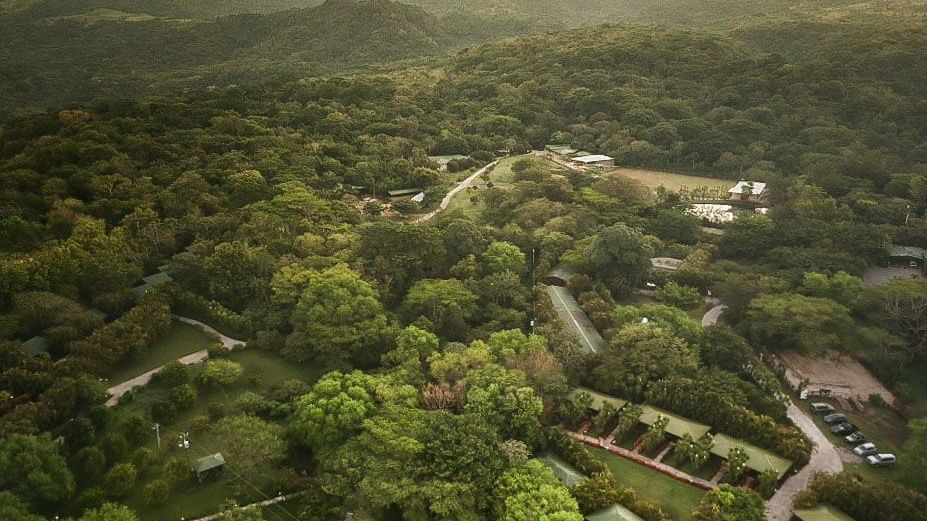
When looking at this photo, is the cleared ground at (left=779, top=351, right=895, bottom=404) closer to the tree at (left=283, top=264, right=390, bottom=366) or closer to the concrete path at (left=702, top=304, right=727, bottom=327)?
the concrete path at (left=702, top=304, right=727, bottom=327)

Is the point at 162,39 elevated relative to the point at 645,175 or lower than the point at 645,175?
elevated

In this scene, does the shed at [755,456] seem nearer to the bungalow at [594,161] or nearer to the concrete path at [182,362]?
the concrete path at [182,362]

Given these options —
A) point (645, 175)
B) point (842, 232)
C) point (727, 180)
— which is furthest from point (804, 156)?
point (842, 232)

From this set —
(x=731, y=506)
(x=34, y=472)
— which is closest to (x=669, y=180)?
(x=731, y=506)

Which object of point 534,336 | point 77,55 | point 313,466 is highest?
point 77,55

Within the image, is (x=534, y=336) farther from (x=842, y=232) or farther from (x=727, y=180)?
(x=727, y=180)

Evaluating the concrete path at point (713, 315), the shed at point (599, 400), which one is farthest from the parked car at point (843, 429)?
the shed at point (599, 400)
